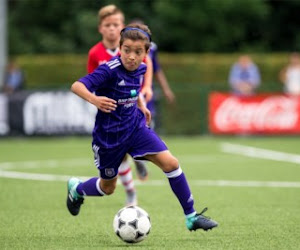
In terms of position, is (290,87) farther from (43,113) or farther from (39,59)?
(39,59)

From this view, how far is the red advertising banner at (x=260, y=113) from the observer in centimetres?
2029

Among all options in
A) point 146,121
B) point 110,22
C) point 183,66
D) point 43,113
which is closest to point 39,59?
point 183,66

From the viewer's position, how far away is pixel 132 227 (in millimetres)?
7172

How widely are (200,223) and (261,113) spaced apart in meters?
13.2

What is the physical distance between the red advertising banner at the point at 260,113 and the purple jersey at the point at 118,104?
1272cm

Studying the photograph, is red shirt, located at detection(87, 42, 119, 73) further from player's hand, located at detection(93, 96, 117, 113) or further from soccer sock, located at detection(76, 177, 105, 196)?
player's hand, located at detection(93, 96, 117, 113)

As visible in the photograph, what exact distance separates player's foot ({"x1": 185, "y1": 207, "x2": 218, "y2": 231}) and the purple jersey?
90cm

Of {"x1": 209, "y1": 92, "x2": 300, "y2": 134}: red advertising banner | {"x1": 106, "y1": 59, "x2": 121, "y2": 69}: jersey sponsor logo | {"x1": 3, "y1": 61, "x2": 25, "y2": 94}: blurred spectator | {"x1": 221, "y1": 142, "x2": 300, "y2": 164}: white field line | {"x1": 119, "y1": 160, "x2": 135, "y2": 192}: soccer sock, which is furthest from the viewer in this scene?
{"x1": 3, "y1": 61, "x2": 25, "y2": 94}: blurred spectator

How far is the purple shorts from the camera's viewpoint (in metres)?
7.59

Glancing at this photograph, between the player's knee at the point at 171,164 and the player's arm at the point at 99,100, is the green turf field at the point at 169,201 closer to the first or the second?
the player's knee at the point at 171,164

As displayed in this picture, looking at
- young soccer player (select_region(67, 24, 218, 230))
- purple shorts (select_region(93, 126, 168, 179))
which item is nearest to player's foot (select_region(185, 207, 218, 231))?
young soccer player (select_region(67, 24, 218, 230))

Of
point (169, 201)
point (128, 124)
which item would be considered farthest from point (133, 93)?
point (169, 201)

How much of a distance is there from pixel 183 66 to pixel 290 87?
26.2ft

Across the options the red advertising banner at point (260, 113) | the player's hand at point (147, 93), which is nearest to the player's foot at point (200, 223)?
the player's hand at point (147, 93)
